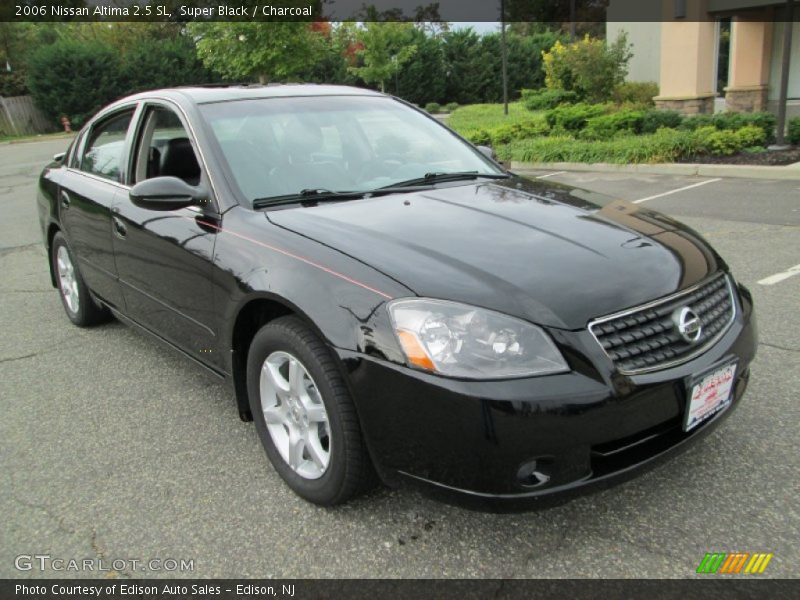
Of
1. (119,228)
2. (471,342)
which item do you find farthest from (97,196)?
(471,342)

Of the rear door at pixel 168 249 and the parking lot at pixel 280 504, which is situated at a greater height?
the rear door at pixel 168 249

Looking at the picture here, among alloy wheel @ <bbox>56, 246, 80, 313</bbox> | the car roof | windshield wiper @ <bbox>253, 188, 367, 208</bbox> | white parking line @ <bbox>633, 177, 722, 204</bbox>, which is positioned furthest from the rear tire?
white parking line @ <bbox>633, 177, 722, 204</bbox>

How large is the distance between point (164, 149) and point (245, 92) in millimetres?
539

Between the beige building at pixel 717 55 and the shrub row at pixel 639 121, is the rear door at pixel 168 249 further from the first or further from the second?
the beige building at pixel 717 55

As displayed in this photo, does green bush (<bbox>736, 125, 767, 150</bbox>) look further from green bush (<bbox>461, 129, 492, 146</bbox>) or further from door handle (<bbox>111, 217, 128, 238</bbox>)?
door handle (<bbox>111, 217, 128, 238</bbox>)

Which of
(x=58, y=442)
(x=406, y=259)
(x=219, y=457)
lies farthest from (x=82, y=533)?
(x=406, y=259)

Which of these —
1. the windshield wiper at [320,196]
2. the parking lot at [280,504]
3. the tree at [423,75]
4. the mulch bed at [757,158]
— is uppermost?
the tree at [423,75]

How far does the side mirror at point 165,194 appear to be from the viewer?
2.99 metres

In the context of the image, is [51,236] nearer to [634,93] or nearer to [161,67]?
[634,93]

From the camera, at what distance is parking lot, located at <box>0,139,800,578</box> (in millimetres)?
2332

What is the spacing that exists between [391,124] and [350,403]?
1.99 m

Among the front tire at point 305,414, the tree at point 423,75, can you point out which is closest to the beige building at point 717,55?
the front tire at point 305,414

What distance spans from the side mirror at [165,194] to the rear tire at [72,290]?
1.77m
